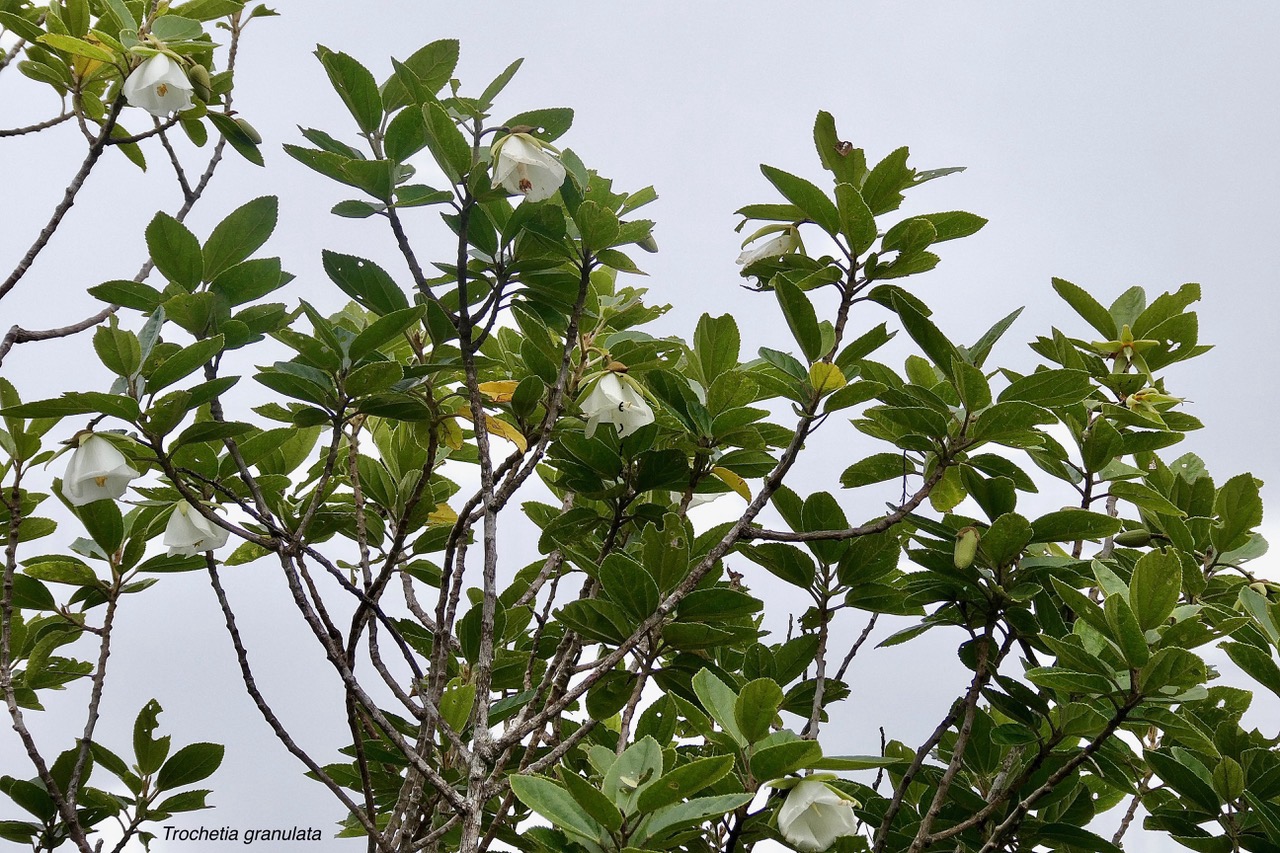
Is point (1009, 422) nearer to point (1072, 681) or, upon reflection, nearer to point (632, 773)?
point (1072, 681)

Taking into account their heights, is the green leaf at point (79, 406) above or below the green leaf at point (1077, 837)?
above

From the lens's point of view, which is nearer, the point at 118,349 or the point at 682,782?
the point at 682,782

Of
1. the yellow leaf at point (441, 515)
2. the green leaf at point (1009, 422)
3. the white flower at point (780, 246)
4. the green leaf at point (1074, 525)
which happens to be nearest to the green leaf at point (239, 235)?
the yellow leaf at point (441, 515)

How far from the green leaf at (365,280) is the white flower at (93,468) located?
39 centimetres

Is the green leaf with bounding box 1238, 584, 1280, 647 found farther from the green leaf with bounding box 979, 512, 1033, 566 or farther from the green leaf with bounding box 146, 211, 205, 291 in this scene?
the green leaf with bounding box 146, 211, 205, 291

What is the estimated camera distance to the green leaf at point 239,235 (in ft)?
4.92

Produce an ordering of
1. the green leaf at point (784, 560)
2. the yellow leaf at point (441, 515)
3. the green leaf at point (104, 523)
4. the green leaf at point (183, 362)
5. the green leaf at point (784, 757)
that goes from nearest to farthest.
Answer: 1. the green leaf at point (784, 757)
2. the green leaf at point (183, 362)
3. the green leaf at point (784, 560)
4. the green leaf at point (104, 523)
5. the yellow leaf at point (441, 515)

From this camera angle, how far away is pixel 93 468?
1383 millimetres

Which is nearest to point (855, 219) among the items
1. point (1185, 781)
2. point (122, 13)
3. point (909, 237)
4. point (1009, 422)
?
point (909, 237)

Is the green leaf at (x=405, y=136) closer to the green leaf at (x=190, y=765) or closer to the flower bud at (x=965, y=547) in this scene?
the flower bud at (x=965, y=547)

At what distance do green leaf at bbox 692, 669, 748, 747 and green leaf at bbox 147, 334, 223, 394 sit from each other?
2.46 feet

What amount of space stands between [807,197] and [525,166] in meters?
0.40

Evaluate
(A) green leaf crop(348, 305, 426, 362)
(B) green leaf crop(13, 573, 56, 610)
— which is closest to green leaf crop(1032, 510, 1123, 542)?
(A) green leaf crop(348, 305, 426, 362)

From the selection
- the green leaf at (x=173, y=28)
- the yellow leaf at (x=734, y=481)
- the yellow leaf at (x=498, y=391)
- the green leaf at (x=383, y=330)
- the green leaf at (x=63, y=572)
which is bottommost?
the yellow leaf at (x=734, y=481)
